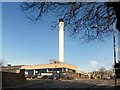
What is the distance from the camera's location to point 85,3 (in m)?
15.9

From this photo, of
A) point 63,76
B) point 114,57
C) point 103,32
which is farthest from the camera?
point 63,76

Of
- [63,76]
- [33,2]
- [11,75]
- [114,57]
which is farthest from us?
[63,76]

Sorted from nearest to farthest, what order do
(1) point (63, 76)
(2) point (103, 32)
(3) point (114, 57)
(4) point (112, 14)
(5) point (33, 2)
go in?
(5) point (33, 2), (4) point (112, 14), (2) point (103, 32), (3) point (114, 57), (1) point (63, 76)

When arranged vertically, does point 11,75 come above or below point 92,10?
below

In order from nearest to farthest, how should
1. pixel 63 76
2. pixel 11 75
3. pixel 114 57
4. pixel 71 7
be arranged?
pixel 71 7 < pixel 114 57 < pixel 11 75 < pixel 63 76

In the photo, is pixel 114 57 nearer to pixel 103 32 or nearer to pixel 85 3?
pixel 103 32

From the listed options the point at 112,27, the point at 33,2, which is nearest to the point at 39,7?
the point at 33,2

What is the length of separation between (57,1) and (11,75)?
40.5 meters

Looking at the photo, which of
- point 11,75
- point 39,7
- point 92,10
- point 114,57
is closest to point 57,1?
point 39,7

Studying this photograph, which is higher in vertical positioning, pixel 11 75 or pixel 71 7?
pixel 71 7

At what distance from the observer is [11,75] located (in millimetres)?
54125

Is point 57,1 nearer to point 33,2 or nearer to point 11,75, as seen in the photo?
point 33,2

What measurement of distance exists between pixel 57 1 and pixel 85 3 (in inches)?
62.2

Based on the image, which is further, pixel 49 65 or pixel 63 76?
pixel 49 65
